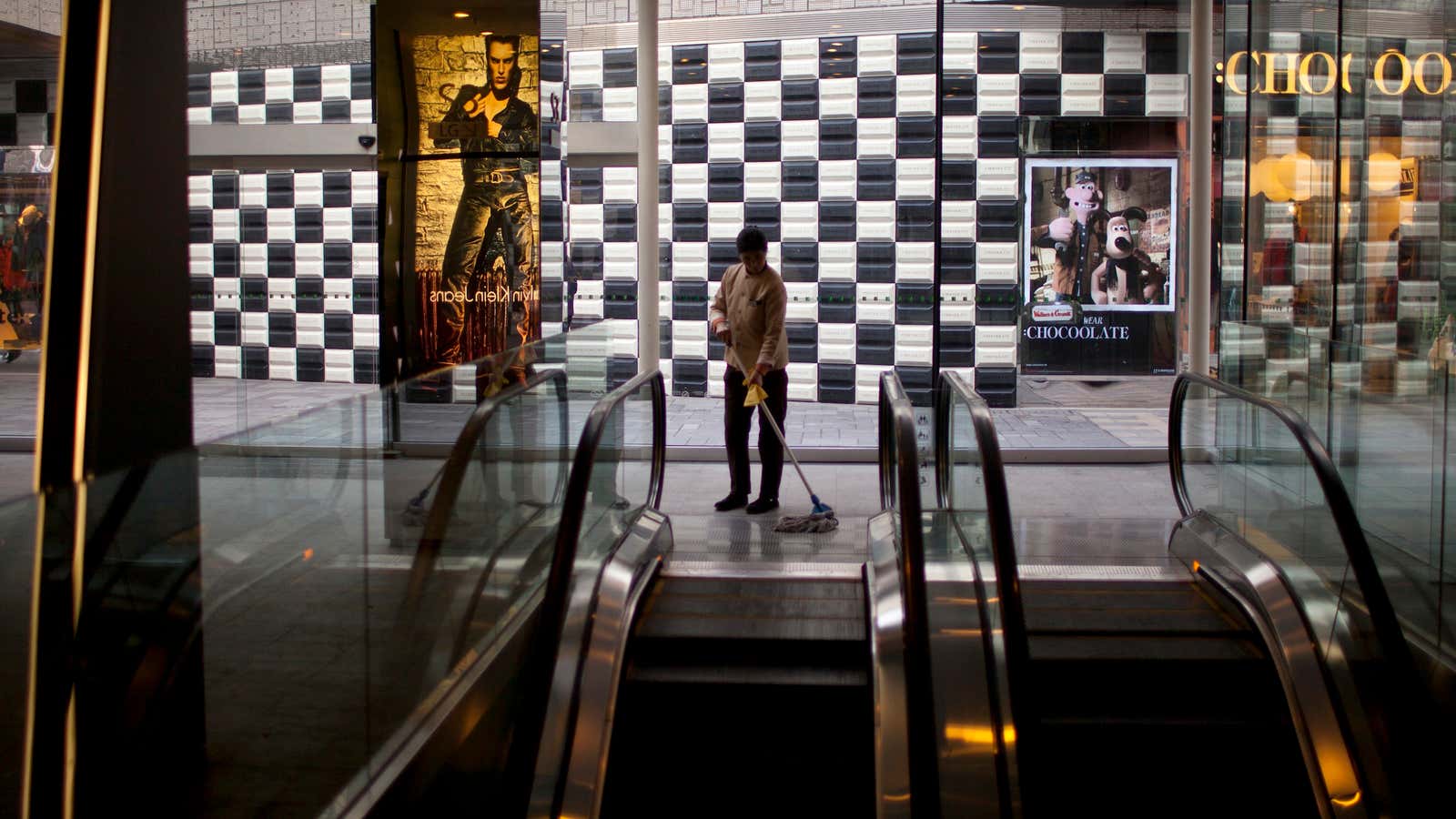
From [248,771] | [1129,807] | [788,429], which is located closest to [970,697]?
[1129,807]

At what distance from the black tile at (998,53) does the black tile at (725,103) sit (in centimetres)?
204

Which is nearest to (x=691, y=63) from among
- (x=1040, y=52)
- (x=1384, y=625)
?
(x=1040, y=52)

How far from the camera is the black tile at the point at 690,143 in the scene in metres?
9.66

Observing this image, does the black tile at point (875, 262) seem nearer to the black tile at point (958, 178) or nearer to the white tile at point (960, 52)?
the black tile at point (958, 178)

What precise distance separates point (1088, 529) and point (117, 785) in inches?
192

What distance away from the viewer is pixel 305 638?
8.05 feet

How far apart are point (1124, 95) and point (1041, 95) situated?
51 cm

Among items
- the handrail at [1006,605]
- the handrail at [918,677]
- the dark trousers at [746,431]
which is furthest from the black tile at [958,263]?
the handrail at [918,677]

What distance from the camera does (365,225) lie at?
25.2ft

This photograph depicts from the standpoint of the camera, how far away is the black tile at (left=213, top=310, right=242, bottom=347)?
19.6 ft

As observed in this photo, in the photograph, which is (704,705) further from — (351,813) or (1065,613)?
(351,813)

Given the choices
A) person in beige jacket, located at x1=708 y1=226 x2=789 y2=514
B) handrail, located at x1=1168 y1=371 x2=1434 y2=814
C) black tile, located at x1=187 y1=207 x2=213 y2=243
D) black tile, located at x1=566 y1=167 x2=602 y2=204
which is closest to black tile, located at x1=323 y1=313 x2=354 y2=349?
black tile, located at x1=187 y1=207 x2=213 y2=243

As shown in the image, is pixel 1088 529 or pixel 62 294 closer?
pixel 62 294

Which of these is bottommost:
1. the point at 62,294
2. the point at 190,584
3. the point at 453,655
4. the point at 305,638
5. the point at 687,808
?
the point at 687,808
